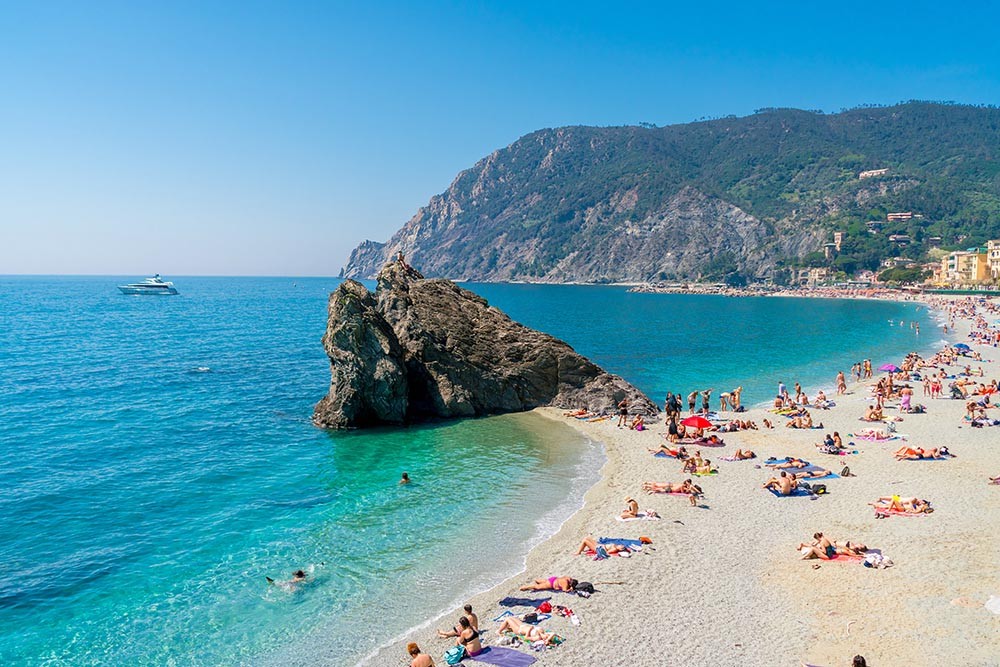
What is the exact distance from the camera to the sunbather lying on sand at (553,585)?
13690 millimetres

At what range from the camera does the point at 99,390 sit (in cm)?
3616

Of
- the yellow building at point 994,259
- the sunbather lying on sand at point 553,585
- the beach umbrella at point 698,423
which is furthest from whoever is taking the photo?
the yellow building at point 994,259

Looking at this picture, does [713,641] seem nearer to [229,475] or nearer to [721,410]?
[229,475]

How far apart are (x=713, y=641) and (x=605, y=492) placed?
8857 mm

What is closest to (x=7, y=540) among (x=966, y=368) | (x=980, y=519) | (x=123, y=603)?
(x=123, y=603)

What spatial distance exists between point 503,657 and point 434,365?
20.8m

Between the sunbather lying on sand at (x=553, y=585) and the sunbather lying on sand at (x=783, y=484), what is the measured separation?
32.4 feet

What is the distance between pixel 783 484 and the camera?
20031 mm

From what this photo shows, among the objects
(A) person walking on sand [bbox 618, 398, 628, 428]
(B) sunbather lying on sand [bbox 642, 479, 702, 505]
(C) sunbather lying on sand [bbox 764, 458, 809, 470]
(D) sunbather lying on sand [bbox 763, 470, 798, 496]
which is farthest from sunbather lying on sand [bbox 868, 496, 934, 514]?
(A) person walking on sand [bbox 618, 398, 628, 428]

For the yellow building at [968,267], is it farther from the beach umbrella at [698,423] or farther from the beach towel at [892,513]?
the beach towel at [892,513]

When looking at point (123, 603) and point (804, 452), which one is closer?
point (123, 603)

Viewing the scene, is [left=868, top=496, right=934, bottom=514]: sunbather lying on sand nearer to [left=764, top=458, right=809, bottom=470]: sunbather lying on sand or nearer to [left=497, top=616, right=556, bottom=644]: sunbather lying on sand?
[left=764, top=458, right=809, bottom=470]: sunbather lying on sand

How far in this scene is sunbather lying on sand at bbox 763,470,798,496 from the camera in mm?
19969

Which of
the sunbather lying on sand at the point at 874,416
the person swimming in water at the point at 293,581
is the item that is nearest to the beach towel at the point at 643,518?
the person swimming in water at the point at 293,581
